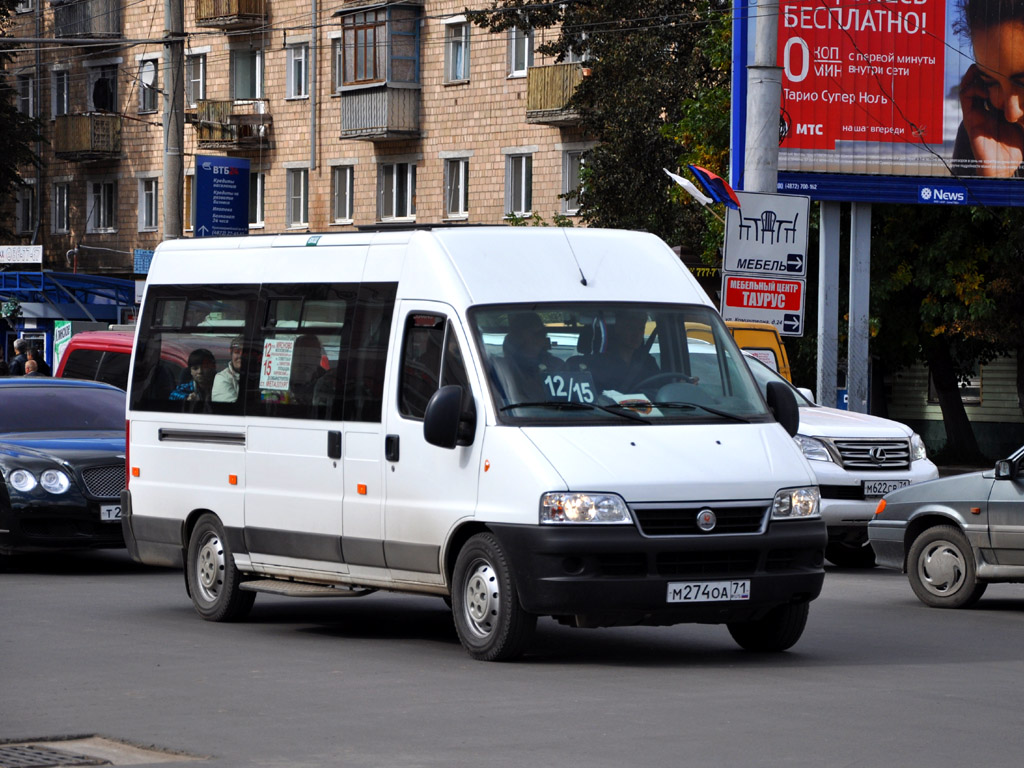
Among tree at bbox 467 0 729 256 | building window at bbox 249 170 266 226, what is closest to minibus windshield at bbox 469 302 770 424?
tree at bbox 467 0 729 256

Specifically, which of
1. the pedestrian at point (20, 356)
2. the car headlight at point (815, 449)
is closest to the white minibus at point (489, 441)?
the car headlight at point (815, 449)

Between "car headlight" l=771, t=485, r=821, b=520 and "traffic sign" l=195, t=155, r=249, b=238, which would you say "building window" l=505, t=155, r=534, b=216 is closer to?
"traffic sign" l=195, t=155, r=249, b=238

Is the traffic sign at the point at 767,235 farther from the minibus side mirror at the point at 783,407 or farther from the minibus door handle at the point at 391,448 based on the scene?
the minibus door handle at the point at 391,448

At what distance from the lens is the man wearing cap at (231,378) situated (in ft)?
40.5

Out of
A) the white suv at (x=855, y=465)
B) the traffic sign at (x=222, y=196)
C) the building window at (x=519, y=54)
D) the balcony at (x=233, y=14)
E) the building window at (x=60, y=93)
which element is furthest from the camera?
the building window at (x=60, y=93)

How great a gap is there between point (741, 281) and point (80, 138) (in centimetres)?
4029

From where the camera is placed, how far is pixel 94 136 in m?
57.5

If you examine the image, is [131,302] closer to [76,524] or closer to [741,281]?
[741,281]

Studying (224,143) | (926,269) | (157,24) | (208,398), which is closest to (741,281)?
(208,398)

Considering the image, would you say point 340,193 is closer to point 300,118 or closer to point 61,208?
point 300,118

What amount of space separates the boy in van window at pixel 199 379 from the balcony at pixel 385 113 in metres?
35.8

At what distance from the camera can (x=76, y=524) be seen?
52.3 feet

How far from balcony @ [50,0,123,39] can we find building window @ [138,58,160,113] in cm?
117

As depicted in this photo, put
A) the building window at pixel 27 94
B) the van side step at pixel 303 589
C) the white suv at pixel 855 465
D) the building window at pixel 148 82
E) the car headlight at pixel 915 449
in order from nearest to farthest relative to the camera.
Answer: the van side step at pixel 303 589 < the white suv at pixel 855 465 < the car headlight at pixel 915 449 < the building window at pixel 148 82 < the building window at pixel 27 94
